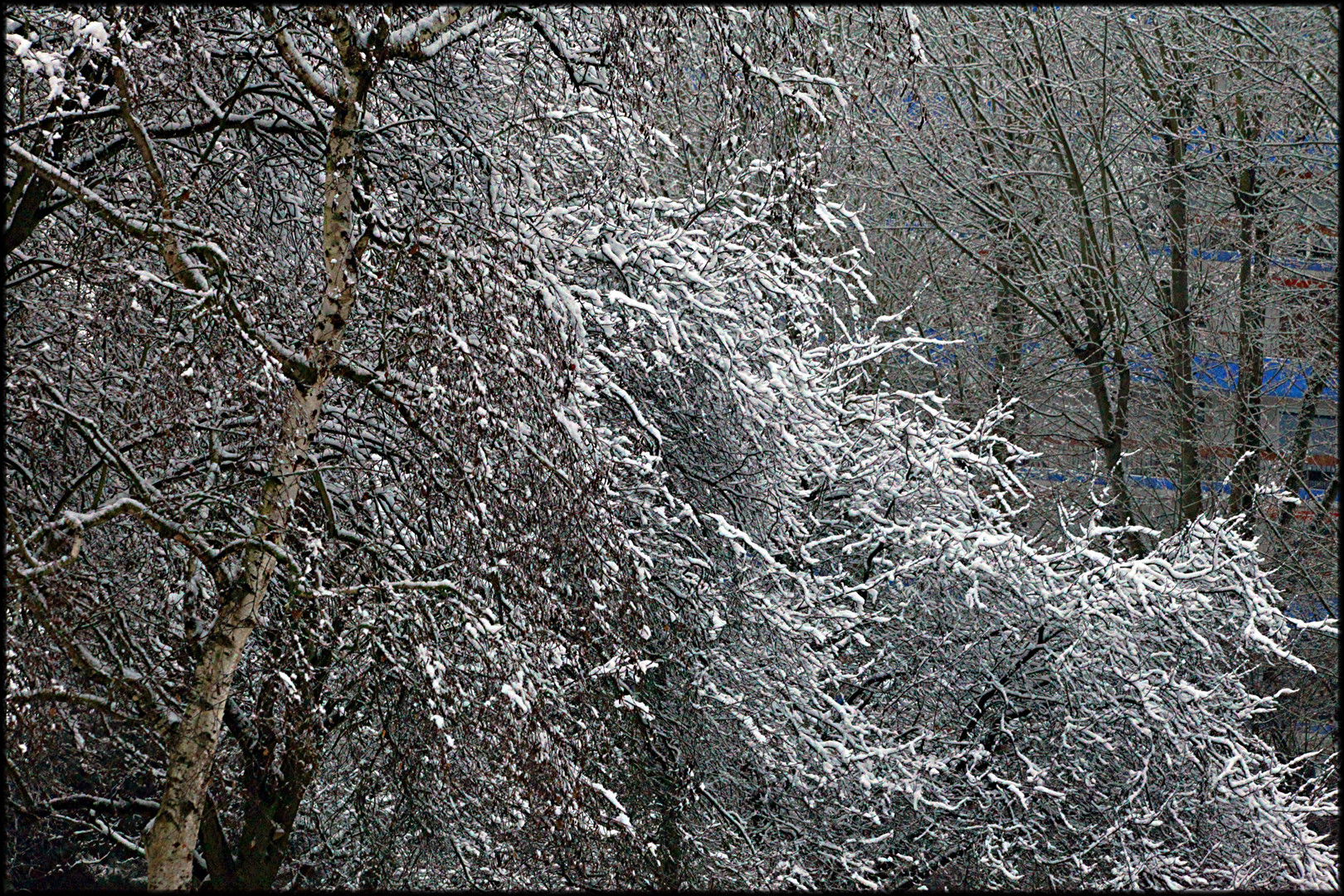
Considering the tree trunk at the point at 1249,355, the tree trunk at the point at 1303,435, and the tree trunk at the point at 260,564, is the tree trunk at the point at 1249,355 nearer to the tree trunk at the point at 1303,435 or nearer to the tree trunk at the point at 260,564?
the tree trunk at the point at 1303,435

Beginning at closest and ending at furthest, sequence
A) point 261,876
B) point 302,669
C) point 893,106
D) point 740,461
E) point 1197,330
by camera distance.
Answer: point 302,669 < point 261,876 < point 740,461 < point 1197,330 < point 893,106

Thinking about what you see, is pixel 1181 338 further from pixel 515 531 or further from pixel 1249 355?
pixel 515 531

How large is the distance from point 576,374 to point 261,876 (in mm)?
3388

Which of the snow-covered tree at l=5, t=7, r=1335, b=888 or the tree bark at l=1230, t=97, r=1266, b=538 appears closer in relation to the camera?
the snow-covered tree at l=5, t=7, r=1335, b=888

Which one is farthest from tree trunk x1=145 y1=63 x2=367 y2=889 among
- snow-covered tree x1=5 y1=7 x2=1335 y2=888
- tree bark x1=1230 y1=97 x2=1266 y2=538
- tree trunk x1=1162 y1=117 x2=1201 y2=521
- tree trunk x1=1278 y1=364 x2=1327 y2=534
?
tree trunk x1=1278 y1=364 x2=1327 y2=534

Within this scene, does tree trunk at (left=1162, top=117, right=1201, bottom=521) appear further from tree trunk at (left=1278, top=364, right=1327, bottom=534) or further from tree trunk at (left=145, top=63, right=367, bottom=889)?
tree trunk at (left=145, top=63, right=367, bottom=889)

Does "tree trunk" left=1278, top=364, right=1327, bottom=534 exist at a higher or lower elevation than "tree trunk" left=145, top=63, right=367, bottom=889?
lower

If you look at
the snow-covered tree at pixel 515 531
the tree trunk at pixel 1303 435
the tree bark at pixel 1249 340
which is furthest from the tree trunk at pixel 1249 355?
the snow-covered tree at pixel 515 531

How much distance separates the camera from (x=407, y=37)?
4645 millimetres

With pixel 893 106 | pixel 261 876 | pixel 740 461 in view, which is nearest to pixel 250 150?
pixel 740 461

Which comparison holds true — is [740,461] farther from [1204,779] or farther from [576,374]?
[1204,779]

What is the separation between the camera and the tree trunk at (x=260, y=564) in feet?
15.7

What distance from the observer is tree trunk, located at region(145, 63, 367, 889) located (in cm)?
478

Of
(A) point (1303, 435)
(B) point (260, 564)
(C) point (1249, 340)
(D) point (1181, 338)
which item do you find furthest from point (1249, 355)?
(B) point (260, 564)
